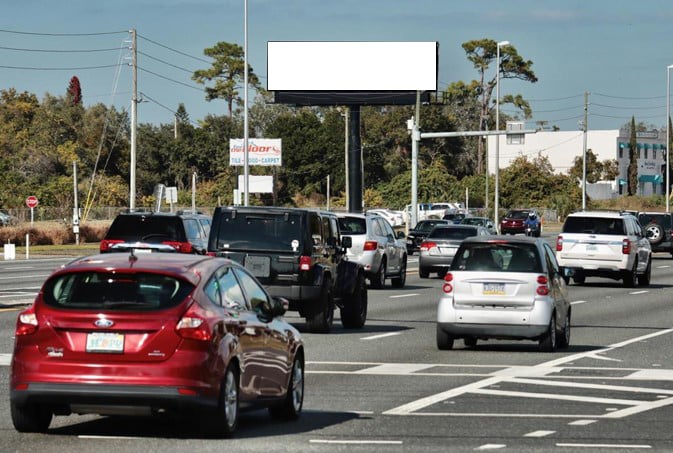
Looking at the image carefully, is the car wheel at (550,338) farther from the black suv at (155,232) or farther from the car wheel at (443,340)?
the black suv at (155,232)

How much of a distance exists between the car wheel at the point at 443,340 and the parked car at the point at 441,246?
67.7 feet

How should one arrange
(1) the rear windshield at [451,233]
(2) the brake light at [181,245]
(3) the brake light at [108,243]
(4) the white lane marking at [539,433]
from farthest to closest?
(1) the rear windshield at [451,233]
(2) the brake light at [181,245]
(3) the brake light at [108,243]
(4) the white lane marking at [539,433]

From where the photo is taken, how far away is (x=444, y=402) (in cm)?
1474

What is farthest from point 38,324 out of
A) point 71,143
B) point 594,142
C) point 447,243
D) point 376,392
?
point 594,142

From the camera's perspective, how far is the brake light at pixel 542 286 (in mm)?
20344

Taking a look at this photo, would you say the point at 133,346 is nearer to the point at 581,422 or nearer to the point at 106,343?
the point at 106,343

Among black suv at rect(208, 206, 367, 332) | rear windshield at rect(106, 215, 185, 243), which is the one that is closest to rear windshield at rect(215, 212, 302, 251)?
black suv at rect(208, 206, 367, 332)

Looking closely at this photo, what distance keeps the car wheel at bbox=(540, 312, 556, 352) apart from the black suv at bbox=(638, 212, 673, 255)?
3676cm

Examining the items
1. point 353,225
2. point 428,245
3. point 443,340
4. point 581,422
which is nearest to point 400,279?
point 353,225

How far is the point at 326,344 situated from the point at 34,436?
9941 millimetres

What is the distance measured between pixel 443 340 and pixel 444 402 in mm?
6119

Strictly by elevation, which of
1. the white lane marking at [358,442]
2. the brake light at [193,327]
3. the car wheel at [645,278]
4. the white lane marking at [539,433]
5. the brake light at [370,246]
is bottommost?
the car wheel at [645,278]


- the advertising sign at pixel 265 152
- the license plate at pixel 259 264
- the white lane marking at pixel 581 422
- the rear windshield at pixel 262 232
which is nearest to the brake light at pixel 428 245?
the rear windshield at pixel 262 232

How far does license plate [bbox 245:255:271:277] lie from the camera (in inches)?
874
